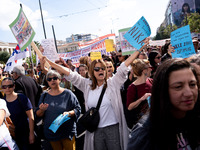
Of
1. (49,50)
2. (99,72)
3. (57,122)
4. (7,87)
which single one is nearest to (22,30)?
(49,50)

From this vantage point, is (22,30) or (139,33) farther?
(22,30)

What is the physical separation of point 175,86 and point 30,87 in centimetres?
369

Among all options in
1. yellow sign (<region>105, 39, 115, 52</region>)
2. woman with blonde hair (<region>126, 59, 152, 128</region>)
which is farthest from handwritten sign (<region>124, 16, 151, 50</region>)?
yellow sign (<region>105, 39, 115, 52</region>)

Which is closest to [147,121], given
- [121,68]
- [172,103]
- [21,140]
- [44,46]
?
[172,103]

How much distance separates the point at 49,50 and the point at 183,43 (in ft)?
7.86

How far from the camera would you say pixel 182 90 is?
1.16 metres

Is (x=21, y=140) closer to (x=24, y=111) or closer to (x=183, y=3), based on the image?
(x=24, y=111)

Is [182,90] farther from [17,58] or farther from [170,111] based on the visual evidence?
[17,58]

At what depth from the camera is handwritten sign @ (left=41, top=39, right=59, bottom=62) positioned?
3266mm

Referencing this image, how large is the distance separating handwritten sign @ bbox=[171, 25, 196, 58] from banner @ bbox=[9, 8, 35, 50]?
8.20 ft

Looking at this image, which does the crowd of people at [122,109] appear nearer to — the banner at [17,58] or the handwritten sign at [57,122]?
the handwritten sign at [57,122]

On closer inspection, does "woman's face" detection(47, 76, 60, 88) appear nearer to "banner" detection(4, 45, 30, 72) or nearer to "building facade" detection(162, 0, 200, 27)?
"banner" detection(4, 45, 30, 72)

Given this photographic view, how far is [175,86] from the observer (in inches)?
45.8

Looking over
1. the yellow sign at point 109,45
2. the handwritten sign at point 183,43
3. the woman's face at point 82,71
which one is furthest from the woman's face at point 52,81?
the yellow sign at point 109,45
